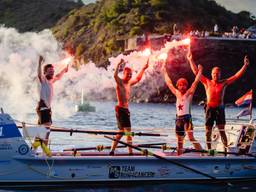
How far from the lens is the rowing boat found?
1573 centimetres

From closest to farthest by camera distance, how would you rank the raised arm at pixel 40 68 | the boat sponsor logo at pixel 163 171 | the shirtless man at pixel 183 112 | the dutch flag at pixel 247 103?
the raised arm at pixel 40 68
the boat sponsor logo at pixel 163 171
the shirtless man at pixel 183 112
the dutch flag at pixel 247 103

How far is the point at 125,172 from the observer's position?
54.6 feet

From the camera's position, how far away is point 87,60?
134750mm

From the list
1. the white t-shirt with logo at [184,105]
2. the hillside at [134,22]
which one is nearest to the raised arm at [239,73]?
the white t-shirt with logo at [184,105]

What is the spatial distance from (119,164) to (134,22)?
12984 cm

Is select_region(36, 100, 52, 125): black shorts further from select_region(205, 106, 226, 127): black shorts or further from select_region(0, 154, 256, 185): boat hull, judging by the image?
select_region(205, 106, 226, 127): black shorts

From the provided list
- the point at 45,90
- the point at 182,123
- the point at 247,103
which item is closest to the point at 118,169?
the point at 182,123

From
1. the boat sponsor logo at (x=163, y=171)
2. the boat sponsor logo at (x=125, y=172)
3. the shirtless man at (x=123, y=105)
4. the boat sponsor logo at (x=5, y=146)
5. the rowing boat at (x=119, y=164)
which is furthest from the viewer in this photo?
the shirtless man at (x=123, y=105)

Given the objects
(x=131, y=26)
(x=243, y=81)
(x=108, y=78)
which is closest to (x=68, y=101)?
(x=108, y=78)

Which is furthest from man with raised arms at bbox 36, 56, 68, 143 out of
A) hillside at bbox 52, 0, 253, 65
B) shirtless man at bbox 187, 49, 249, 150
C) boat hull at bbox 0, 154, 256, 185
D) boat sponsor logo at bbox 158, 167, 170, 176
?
hillside at bbox 52, 0, 253, 65

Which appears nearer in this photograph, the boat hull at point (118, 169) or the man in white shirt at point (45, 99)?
the boat hull at point (118, 169)

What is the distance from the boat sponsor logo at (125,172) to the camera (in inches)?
650

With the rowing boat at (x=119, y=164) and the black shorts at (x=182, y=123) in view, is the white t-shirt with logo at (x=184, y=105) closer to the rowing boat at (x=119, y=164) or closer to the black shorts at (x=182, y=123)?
the black shorts at (x=182, y=123)

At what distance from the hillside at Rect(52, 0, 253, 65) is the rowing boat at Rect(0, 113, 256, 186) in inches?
4507
